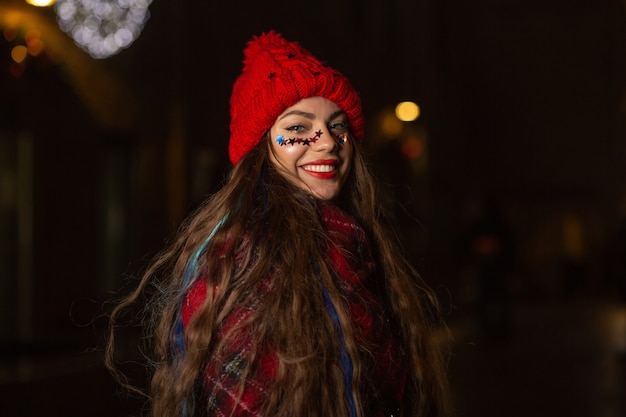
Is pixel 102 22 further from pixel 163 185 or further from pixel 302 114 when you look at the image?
pixel 302 114

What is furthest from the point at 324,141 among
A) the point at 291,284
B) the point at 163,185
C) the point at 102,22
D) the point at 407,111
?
the point at 407,111

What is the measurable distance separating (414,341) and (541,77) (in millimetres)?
35782

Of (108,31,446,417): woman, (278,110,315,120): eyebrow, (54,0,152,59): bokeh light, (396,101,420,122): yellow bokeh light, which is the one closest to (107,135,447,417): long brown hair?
(108,31,446,417): woman

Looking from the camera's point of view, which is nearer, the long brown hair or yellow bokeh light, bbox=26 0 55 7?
the long brown hair

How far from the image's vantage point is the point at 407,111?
69.2ft

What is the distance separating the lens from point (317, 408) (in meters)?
2.36

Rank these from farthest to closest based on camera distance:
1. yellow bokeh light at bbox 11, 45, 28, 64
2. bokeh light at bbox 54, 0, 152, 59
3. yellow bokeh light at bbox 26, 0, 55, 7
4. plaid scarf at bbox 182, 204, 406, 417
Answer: bokeh light at bbox 54, 0, 152, 59 < yellow bokeh light at bbox 11, 45, 28, 64 < yellow bokeh light at bbox 26, 0, 55, 7 < plaid scarf at bbox 182, 204, 406, 417

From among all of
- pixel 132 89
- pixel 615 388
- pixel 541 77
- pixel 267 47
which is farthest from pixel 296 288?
pixel 541 77

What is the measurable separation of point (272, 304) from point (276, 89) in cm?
62

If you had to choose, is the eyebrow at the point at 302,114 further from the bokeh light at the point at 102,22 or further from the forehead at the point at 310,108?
the bokeh light at the point at 102,22

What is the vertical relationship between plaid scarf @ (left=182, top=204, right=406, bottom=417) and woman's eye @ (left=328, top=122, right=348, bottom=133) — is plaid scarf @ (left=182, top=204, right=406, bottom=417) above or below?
below

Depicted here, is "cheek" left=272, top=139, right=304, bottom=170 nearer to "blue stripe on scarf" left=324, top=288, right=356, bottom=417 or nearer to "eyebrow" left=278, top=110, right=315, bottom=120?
"eyebrow" left=278, top=110, right=315, bottom=120

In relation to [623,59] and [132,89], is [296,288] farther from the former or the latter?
Result: [623,59]

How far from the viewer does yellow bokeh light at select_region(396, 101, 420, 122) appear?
69.1 feet
